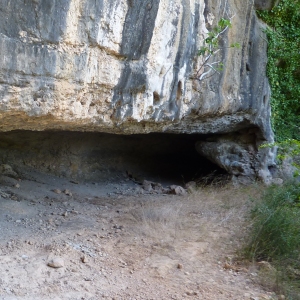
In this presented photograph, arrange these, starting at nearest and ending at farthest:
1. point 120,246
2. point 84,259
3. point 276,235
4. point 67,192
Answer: point 84,259
point 276,235
point 120,246
point 67,192

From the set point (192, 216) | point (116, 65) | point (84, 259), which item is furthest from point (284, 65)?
point (84, 259)

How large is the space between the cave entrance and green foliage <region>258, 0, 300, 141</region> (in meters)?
1.51

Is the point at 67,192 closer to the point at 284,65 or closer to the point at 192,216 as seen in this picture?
the point at 192,216

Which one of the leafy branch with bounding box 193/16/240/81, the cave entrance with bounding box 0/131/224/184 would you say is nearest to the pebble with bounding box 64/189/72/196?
the cave entrance with bounding box 0/131/224/184

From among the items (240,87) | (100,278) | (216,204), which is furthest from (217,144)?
(100,278)

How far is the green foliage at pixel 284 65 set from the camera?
7.10 metres

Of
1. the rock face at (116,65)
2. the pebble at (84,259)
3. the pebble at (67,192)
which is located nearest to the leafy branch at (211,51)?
the rock face at (116,65)

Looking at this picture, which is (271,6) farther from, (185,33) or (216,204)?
(216,204)

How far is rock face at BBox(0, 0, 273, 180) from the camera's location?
3174 mm

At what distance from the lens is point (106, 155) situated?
760cm

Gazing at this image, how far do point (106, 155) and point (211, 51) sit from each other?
11.3 ft

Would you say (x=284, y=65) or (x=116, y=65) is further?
(x=284, y=65)

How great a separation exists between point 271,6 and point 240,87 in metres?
1.94

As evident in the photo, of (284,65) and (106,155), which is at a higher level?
(284,65)
